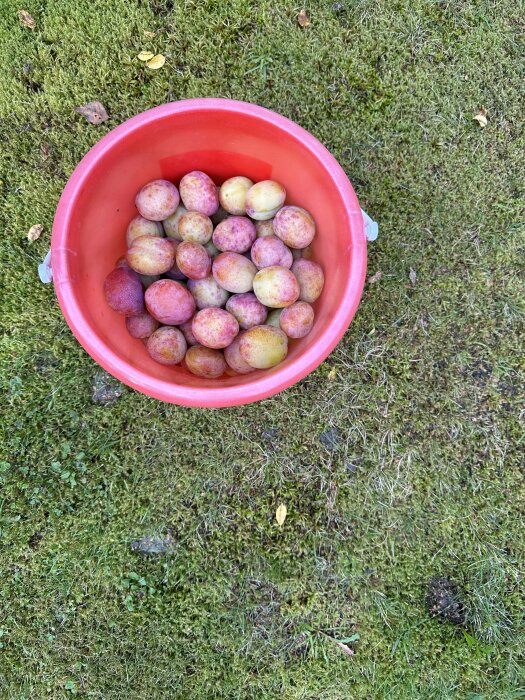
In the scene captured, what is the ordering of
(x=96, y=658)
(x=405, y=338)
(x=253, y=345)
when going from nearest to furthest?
(x=253, y=345)
(x=96, y=658)
(x=405, y=338)

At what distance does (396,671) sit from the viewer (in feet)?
8.80

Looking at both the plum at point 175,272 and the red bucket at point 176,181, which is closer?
the red bucket at point 176,181

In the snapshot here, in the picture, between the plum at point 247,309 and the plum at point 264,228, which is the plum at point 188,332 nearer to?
the plum at point 247,309

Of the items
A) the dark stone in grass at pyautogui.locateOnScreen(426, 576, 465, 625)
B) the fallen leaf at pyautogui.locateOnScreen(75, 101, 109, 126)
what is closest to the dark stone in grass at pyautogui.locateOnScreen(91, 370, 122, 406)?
the fallen leaf at pyautogui.locateOnScreen(75, 101, 109, 126)

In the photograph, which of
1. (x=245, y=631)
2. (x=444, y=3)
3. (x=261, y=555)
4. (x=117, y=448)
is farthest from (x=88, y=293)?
(x=444, y=3)

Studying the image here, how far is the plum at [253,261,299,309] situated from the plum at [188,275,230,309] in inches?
7.8

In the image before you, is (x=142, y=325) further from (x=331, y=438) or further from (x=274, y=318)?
(x=331, y=438)

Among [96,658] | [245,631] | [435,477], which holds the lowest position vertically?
[96,658]

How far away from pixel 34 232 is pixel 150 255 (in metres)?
1.00

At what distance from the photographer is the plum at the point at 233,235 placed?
225cm

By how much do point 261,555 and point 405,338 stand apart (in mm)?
1302

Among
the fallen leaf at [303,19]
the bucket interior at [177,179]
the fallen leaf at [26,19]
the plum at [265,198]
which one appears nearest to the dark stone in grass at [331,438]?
the bucket interior at [177,179]

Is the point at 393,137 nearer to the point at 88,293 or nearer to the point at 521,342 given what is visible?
the point at 521,342

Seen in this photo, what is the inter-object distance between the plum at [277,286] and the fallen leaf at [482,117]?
1591mm
